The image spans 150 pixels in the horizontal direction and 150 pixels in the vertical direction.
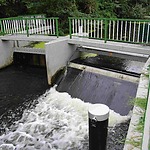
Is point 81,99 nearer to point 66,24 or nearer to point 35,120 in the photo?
point 35,120

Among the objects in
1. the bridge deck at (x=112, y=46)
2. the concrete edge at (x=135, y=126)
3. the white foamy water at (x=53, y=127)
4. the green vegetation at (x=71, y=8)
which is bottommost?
the white foamy water at (x=53, y=127)

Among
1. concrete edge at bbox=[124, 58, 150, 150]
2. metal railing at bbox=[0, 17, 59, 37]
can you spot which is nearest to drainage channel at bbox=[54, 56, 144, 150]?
concrete edge at bbox=[124, 58, 150, 150]

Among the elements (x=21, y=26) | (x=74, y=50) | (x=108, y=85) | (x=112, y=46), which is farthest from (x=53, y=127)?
(x=21, y=26)

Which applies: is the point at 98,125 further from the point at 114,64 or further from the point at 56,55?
the point at 114,64

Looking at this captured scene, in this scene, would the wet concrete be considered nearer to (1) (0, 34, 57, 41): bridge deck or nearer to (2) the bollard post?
(1) (0, 34, 57, 41): bridge deck

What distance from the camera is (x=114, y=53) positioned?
7781 mm

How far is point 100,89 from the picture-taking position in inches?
283

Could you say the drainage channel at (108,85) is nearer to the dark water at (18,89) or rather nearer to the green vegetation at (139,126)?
the dark water at (18,89)

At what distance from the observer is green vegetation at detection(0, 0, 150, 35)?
13.0 meters

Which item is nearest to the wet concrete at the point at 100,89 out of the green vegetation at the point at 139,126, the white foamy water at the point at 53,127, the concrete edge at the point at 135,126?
the white foamy water at the point at 53,127

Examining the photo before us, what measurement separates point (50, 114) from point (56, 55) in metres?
2.54

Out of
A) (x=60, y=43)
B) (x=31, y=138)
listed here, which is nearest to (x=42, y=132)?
(x=31, y=138)

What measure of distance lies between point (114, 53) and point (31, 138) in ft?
14.0

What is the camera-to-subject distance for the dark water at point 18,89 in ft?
22.0
